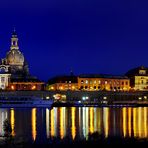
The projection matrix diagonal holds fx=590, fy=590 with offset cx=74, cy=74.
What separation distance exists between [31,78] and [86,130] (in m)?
74.2

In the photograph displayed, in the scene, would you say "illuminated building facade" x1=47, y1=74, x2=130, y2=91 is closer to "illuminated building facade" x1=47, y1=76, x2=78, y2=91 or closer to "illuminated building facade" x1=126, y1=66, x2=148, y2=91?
"illuminated building facade" x1=47, y1=76, x2=78, y2=91

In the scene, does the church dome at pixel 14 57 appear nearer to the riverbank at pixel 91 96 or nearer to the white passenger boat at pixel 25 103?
the riverbank at pixel 91 96

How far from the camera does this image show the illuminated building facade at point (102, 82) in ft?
364

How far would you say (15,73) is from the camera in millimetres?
112375

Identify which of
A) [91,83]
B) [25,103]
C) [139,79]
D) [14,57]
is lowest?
[25,103]

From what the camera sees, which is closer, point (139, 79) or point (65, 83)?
point (65, 83)

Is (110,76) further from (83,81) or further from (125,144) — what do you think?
(125,144)

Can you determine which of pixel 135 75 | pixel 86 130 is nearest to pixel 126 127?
pixel 86 130

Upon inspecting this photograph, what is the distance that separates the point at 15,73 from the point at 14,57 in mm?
3786

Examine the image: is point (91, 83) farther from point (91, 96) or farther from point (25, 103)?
point (25, 103)

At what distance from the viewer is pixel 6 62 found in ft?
367

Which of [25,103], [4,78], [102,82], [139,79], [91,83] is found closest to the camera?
[25,103]

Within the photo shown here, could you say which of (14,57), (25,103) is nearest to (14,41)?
(14,57)

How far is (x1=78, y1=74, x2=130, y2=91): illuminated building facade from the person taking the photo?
111m
